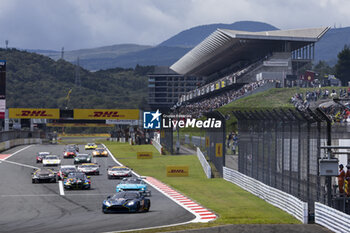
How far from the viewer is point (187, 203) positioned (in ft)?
84.3

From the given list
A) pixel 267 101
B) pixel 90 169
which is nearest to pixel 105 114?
pixel 267 101

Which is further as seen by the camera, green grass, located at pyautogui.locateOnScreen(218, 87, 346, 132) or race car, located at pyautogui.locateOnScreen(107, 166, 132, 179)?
green grass, located at pyautogui.locateOnScreen(218, 87, 346, 132)

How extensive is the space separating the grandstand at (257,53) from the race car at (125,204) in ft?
163

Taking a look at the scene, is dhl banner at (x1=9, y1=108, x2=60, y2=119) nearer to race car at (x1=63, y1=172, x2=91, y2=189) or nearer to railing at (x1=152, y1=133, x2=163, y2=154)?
railing at (x1=152, y1=133, x2=163, y2=154)

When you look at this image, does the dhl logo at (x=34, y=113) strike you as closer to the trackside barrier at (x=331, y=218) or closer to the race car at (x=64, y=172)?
the race car at (x=64, y=172)

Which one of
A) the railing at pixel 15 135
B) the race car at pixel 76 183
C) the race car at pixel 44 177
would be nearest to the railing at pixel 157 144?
the railing at pixel 15 135

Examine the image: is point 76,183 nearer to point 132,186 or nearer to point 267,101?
point 132,186

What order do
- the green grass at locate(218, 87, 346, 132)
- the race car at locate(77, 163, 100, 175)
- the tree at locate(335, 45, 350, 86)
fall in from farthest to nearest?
the tree at locate(335, 45, 350, 86) < the green grass at locate(218, 87, 346, 132) < the race car at locate(77, 163, 100, 175)

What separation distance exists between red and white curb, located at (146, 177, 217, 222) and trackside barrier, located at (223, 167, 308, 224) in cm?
269

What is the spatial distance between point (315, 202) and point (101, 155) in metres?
43.5

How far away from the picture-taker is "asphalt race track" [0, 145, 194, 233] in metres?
18.9

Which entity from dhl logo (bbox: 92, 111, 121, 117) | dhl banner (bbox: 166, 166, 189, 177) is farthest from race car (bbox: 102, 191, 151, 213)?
dhl logo (bbox: 92, 111, 121, 117)

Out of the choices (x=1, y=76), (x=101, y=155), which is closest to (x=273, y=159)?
(x=1, y=76)

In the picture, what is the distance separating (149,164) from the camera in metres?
51.7
